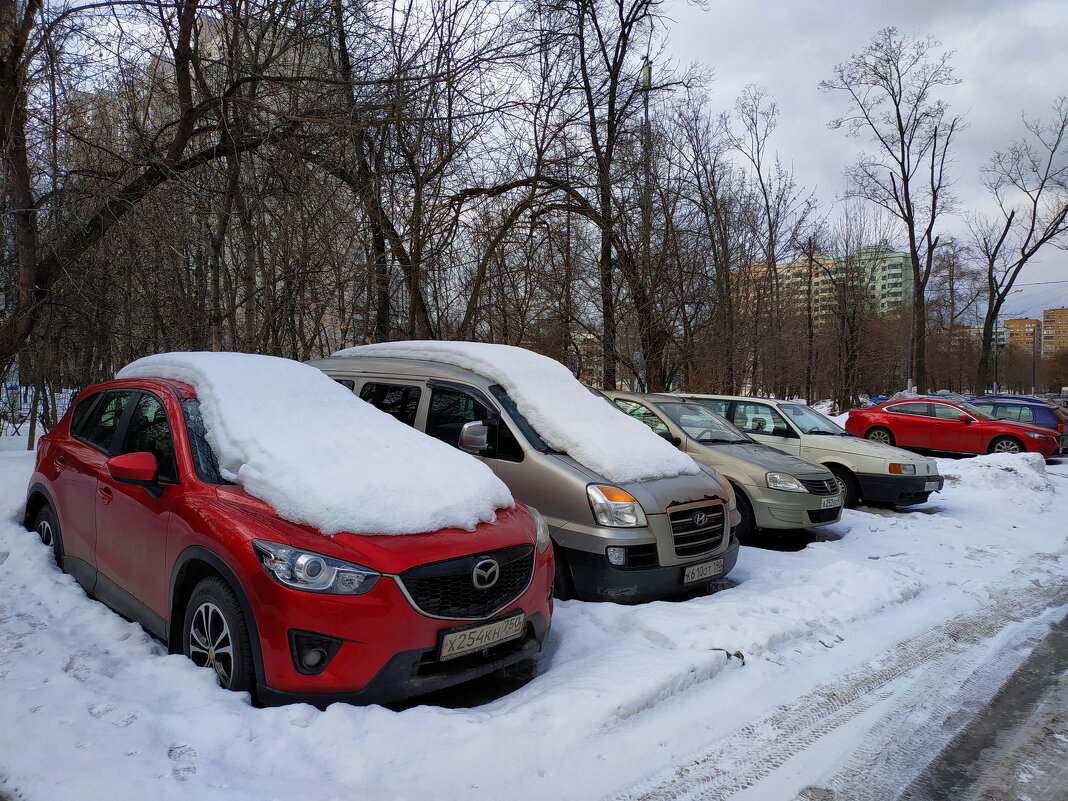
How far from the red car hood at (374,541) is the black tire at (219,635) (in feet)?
1.19

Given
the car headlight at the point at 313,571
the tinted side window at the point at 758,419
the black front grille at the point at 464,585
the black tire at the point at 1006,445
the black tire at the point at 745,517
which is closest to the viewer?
the car headlight at the point at 313,571

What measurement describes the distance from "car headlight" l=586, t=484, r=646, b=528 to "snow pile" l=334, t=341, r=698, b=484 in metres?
0.15

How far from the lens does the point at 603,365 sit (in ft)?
49.1

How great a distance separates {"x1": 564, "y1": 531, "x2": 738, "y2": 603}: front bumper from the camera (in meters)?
4.82

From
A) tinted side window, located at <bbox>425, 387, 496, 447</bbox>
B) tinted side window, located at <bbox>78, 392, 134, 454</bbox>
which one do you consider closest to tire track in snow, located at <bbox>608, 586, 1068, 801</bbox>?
tinted side window, located at <bbox>425, 387, 496, 447</bbox>

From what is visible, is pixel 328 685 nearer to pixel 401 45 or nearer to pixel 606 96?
pixel 401 45

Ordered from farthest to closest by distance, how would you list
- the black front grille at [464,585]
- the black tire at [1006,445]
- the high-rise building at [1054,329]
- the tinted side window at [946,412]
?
the high-rise building at [1054,329], the tinted side window at [946,412], the black tire at [1006,445], the black front grille at [464,585]

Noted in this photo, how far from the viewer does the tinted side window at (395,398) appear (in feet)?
20.4

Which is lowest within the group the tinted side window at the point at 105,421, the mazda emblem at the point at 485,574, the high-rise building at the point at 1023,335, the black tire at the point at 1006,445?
the black tire at the point at 1006,445

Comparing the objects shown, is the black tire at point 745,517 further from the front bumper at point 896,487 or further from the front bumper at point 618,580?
the front bumper at point 896,487

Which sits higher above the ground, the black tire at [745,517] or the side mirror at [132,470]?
the side mirror at [132,470]

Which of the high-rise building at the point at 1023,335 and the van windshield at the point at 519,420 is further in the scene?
the high-rise building at the point at 1023,335

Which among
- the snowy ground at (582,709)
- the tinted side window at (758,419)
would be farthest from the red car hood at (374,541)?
the tinted side window at (758,419)

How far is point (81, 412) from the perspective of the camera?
510cm
